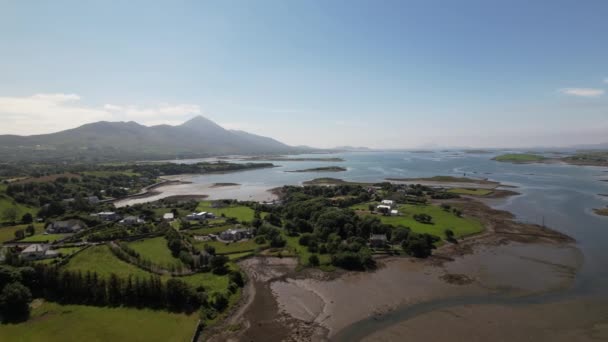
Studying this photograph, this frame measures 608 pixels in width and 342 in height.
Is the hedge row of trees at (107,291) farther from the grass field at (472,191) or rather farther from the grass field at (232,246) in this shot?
the grass field at (472,191)

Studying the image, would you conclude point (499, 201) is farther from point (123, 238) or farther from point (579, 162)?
point (579, 162)

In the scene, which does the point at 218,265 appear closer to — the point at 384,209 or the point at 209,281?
the point at 209,281

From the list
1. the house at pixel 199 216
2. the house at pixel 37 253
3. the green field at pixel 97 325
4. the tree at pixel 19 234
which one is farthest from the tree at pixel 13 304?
the house at pixel 199 216

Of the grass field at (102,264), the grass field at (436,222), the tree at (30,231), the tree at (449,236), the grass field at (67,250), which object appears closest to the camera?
the grass field at (102,264)

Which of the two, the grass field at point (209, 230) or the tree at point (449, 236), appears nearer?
the tree at point (449, 236)

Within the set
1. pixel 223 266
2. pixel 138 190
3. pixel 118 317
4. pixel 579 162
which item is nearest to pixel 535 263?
pixel 223 266

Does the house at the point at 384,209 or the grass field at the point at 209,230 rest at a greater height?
the house at the point at 384,209

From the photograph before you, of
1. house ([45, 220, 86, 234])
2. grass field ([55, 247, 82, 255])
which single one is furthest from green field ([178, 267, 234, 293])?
house ([45, 220, 86, 234])
